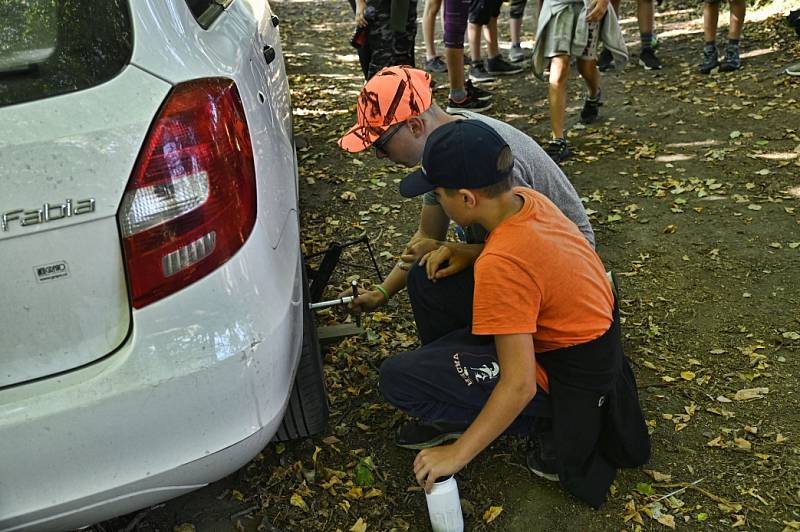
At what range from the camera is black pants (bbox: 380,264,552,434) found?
2383 mm

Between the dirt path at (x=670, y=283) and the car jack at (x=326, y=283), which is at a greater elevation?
the car jack at (x=326, y=283)

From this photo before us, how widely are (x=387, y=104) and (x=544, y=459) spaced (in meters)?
1.31

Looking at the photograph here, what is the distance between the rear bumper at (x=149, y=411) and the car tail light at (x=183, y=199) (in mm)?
48

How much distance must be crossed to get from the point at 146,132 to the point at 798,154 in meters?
4.75

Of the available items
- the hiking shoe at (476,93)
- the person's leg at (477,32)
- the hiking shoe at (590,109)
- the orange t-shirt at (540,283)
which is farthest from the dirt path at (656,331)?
the person's leg at (477,32)

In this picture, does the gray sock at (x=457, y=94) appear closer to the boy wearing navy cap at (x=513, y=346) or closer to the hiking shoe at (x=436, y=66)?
the hiking shoe at (x=436, y=66)

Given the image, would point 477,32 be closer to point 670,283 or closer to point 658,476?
point 670,283

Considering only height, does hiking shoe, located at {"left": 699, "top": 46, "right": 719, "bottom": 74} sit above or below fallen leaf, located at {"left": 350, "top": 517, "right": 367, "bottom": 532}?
above

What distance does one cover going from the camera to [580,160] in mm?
Answer: 5484

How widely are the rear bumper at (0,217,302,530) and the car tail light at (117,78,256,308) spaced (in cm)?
5

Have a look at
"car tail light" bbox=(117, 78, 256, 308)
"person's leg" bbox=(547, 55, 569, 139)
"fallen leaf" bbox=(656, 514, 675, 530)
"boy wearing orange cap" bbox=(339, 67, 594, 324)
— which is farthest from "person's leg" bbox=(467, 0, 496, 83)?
"car tail light" bbox=(117, 78, 256, 308)

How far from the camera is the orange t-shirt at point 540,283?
2.06 m

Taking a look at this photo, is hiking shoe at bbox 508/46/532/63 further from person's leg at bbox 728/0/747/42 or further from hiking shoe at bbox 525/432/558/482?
hiking shoe at bbox 525/432/558/482

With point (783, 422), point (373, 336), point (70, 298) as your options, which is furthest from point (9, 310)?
point (783, 422)
